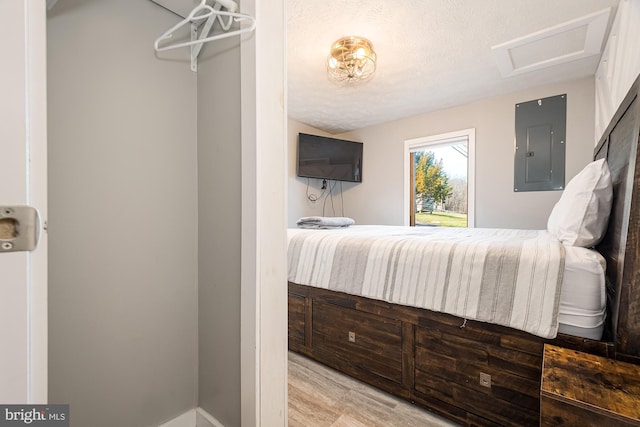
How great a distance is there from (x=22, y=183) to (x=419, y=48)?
249 cm

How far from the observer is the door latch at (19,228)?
1.48 ft

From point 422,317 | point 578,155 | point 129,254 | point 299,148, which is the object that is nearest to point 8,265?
point 129,254

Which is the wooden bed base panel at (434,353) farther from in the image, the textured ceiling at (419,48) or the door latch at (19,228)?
the textured ceiling at (419,48)

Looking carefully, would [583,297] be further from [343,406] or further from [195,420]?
[195,420]

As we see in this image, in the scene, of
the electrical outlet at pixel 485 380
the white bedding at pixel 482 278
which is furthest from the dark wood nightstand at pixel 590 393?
the electrical outlet at pixel 485 380

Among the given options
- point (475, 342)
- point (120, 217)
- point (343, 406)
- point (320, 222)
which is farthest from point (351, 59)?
point (343, 406)

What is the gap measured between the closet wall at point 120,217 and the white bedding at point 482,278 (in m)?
0.90

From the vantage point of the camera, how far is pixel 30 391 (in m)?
0.48

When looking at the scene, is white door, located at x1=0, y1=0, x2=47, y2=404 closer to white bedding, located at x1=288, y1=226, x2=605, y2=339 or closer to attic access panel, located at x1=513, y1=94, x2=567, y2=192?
white bedding, located at x1=288, y1=226, x2=605, y2=339

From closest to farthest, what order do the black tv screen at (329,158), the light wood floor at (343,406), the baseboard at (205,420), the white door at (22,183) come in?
the white door at (22,183)
the baseboard at (205,420)
the light wood floor at (343,406)
the black tv screen at (329,158)

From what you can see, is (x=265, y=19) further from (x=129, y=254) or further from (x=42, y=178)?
(x=129, y=254)

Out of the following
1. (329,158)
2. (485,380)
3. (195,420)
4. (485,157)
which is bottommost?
(195,420)

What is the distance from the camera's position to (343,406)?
1.44 m

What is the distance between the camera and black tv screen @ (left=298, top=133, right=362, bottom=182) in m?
3.80
